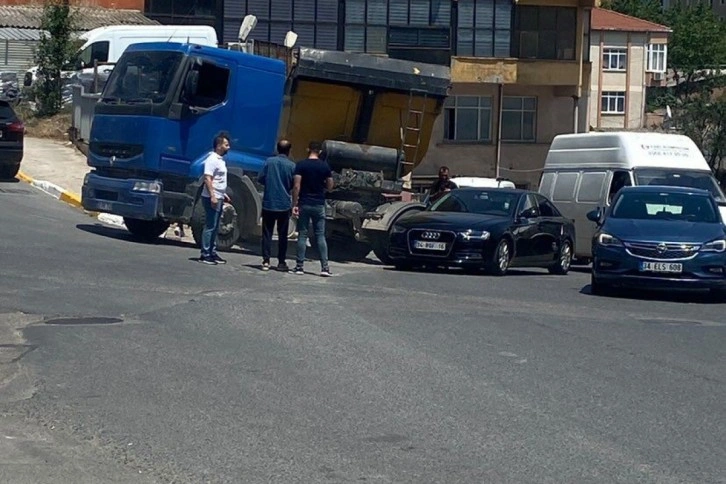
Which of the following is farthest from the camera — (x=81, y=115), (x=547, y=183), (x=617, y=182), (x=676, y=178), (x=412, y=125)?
(x=81, y=115)

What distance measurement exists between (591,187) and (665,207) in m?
5.85

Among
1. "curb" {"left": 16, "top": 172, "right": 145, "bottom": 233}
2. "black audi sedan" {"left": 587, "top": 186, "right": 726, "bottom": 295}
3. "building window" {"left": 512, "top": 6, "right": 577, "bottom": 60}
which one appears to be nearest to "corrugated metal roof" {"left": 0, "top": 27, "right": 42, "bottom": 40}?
"curb" {"left": 16, "top": 172, "right": 145, "bottom": 233}

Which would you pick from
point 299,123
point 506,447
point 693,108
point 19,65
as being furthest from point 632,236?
point 693,108

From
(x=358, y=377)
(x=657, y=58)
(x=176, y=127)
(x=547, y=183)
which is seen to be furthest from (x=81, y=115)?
(x=657, y=58)

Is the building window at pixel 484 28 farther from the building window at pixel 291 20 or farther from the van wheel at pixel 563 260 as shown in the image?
the van wheel at pixel 563 260

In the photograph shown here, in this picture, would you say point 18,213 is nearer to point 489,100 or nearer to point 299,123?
point 299,123

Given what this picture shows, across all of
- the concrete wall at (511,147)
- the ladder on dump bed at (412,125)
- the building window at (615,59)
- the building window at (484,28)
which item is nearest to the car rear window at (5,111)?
the ladder on dump bed at (412,125)

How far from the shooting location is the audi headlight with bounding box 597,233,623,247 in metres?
17.3

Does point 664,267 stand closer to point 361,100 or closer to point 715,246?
point 715,246

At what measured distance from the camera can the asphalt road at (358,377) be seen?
7.63 m

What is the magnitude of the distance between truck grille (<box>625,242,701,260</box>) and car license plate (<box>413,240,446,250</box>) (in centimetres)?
329

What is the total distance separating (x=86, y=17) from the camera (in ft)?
151

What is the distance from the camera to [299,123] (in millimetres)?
20641

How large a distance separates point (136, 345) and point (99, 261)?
19.7 feet
